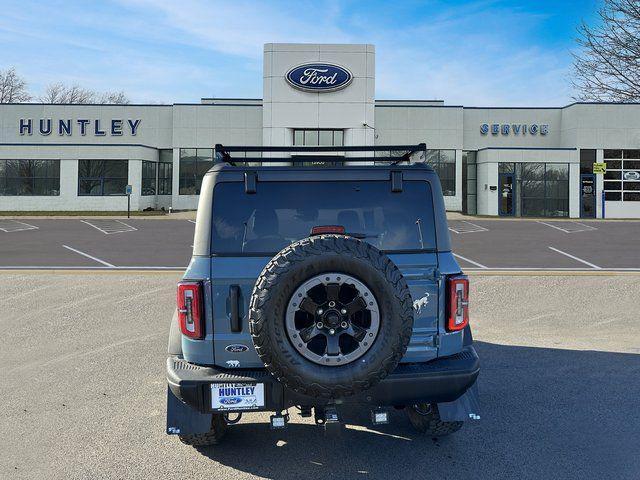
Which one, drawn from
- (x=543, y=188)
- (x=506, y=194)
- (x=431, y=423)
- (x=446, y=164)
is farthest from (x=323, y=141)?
(x=431, y=423)

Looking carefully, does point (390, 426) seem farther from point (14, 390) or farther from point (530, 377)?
point (14, 390)

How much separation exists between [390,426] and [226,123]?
1476 inches

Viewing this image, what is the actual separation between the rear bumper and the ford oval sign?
104 ft

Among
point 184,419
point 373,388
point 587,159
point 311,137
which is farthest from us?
point 587,159

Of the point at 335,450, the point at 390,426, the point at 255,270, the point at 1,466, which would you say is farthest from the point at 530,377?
the point at 1,466

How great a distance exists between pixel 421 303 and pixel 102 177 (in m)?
38.5

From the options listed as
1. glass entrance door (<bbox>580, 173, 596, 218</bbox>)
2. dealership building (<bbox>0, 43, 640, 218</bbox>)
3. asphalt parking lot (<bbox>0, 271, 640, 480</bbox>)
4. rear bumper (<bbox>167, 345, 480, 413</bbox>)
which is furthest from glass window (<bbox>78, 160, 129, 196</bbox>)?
rear bumper (<bbox>167, 345, 480, 413</bbox>)

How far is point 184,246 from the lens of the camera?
17422mm

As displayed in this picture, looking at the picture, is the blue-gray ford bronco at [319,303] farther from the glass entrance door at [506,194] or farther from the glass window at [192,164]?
the glass window at [192,164]

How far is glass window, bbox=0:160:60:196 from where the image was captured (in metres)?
38.4

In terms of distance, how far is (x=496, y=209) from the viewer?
1516 inches

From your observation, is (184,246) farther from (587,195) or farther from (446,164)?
(587,195)

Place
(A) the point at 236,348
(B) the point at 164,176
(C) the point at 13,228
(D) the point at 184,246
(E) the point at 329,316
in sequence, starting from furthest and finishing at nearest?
1. (B) the point at 164,176
2. (C) the point at 13,228
3. (D) the point at 184,246
4. (A) the point at 236,348
5. (E) the point at 329,316

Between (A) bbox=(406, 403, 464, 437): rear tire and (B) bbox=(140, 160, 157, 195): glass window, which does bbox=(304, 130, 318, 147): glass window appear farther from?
(A) bbox=(406, 403, 464, 437): rear tire
